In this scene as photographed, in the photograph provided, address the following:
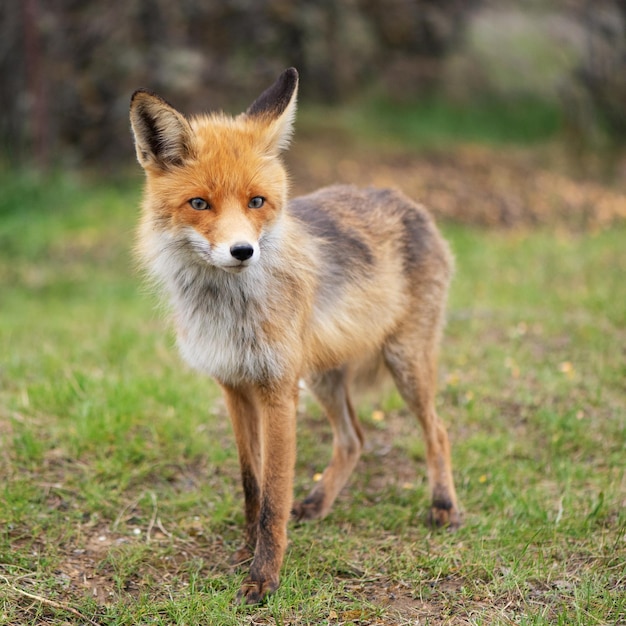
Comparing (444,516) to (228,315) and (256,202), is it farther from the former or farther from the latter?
(256,202)

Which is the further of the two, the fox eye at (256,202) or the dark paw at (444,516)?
the dark paw at (444,516)

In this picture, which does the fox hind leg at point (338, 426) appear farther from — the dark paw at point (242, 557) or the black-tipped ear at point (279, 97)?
the black-tipped ear at point (279, 97)

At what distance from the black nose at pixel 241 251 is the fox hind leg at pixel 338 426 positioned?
1480 mm

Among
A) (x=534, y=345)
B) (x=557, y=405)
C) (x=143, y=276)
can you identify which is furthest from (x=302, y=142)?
(x=143, y=276)

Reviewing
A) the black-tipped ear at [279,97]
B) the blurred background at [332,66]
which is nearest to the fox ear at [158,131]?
the black-tipped ear at [279,97]

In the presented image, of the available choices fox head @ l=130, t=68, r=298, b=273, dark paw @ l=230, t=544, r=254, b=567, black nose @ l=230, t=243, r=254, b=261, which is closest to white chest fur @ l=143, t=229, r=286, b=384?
fox head @ l=130, t=68, r=298, b=273

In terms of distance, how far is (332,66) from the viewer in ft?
38.3

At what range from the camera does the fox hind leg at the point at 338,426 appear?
4.57 meters

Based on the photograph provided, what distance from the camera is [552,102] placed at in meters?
13.8

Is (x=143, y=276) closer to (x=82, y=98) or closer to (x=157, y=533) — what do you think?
(x=157, y=533)

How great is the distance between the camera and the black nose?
3168 mm

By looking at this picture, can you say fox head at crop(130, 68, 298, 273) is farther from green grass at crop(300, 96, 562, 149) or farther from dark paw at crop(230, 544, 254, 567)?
green grass at crop(300, 96, 562, 149)

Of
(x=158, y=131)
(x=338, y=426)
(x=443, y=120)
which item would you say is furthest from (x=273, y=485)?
(x=443, y=120)

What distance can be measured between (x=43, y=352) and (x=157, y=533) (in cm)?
248
